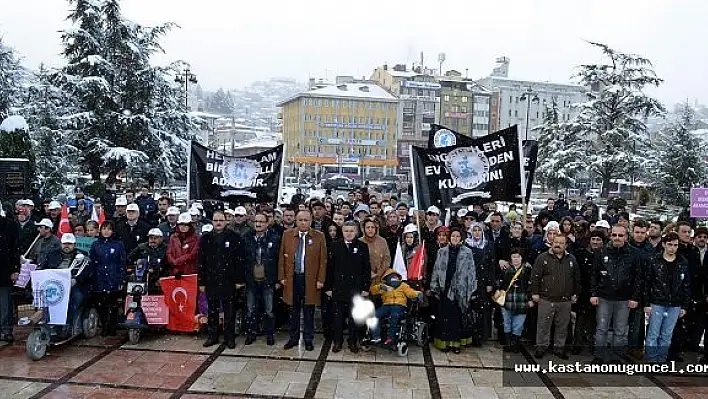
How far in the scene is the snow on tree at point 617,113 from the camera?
27531 mm

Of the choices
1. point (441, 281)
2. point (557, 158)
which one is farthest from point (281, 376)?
point (557, 158)

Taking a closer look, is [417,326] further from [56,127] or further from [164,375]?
[56,127]

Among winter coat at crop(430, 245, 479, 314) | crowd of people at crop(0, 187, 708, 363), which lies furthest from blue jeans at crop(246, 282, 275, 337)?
winter coat at crop(430, 245, 479, 314)

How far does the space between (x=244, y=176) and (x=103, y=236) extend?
2.98 metres

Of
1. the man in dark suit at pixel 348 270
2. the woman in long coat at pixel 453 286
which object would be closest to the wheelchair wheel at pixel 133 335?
the man in dark suit at pixel 348 270

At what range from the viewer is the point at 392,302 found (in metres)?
7.34

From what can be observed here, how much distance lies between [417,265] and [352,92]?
7521 centimetres

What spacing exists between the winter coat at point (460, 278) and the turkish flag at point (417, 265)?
0.21 metres

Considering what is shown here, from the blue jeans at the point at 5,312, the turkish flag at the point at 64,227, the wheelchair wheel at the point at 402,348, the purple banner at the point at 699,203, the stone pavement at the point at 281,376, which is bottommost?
the stone pavement at the point at 281,376

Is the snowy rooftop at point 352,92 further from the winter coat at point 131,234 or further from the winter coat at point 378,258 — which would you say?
the winter coat at point 378,258

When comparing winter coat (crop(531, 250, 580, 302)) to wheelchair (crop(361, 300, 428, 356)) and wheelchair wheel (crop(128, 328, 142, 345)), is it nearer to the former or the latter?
wheelchair (crop(361, 300, 428, 356))

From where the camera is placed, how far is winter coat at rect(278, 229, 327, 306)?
24.2 ft

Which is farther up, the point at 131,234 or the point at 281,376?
the point at 131,234

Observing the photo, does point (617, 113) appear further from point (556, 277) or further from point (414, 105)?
point (414, 105)
